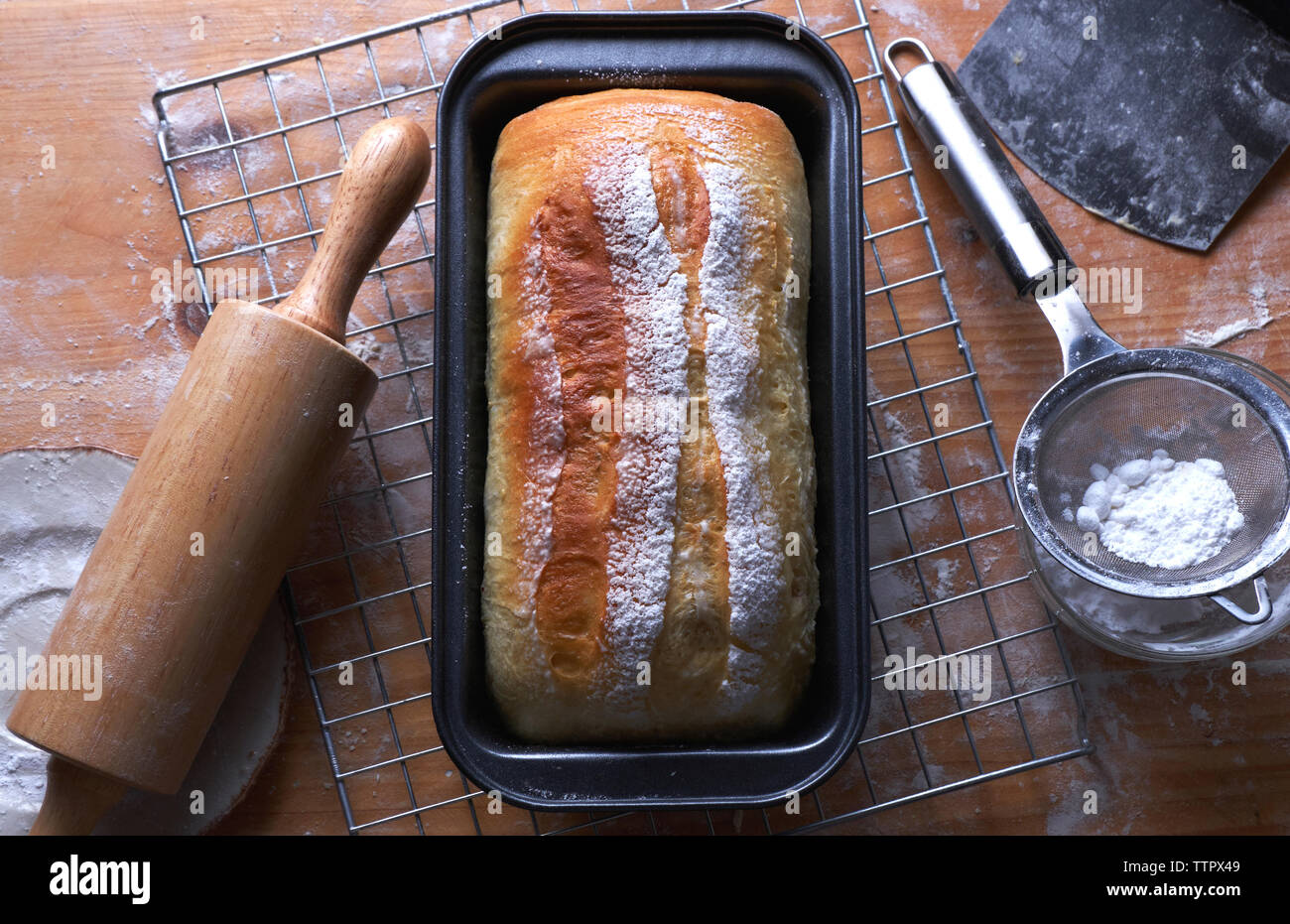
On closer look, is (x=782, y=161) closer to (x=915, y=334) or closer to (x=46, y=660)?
(x=915, y=334)

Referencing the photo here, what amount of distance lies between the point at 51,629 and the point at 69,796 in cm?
32

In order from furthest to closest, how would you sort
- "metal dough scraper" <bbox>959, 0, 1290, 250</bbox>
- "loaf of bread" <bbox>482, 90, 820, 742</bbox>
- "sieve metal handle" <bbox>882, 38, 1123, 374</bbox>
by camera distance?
"metal dough scraper" <bbox>959, 0, 1290, 250</bbox>, "sieve metal handle" <bbox>882, 38, 1123, 374</bbox>, "loaf of bread" <bbox>482, 90, 820, 742</bbox>

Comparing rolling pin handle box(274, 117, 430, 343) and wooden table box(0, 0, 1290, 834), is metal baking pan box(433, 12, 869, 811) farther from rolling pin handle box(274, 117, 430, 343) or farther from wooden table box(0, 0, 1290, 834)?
wooden table box(0, 0, 1290, 834)

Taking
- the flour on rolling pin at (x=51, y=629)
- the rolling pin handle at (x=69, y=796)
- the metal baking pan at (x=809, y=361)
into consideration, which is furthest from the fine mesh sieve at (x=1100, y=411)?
the rolling pin handle at (x=69, y=796)

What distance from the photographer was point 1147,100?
181 centimetres

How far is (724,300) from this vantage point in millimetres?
1483

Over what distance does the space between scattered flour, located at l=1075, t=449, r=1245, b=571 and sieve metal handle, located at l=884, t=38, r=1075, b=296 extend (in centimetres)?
36

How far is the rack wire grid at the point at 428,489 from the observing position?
1.72 m

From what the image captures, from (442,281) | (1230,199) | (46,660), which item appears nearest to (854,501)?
(442,281)

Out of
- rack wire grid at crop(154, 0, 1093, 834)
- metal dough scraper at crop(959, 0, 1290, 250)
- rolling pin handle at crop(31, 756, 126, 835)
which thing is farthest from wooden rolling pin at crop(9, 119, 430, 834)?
metal dough scraper at crop(959, 0, 1290, 250)

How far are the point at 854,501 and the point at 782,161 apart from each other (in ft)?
1.89

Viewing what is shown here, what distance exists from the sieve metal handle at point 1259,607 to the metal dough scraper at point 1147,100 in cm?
65

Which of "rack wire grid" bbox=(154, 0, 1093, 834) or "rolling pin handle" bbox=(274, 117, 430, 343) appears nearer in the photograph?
"rolling pin handle" bbox=(274, 117, 430, 343)

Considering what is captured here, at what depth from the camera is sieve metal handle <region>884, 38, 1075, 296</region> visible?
170 centimetres
